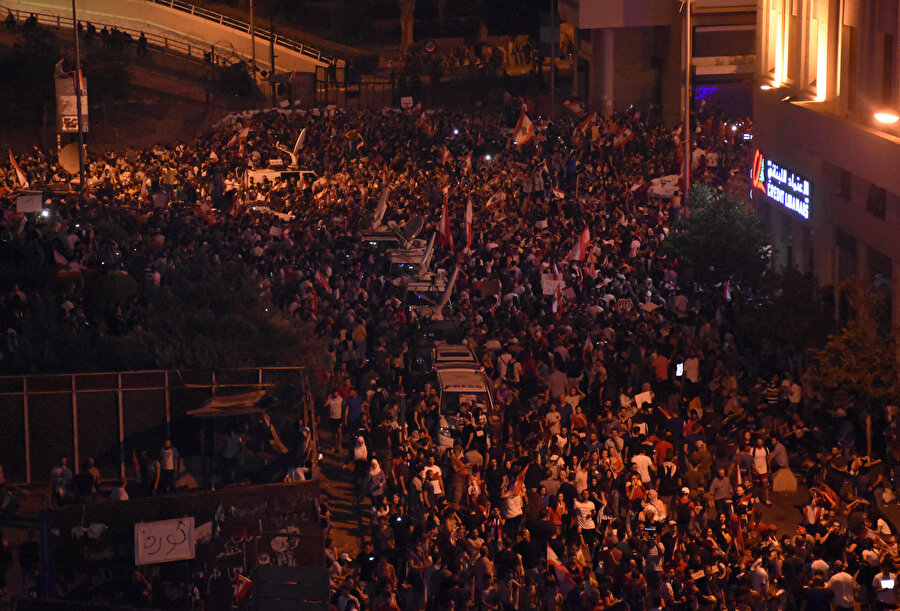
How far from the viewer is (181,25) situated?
64.4 meters

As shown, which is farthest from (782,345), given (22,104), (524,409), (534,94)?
(22,104)

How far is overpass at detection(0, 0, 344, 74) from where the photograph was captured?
63312 mm

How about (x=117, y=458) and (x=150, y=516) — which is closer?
(x=150, y=516)

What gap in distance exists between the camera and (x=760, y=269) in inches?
1039

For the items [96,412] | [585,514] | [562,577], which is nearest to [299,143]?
[96,412]

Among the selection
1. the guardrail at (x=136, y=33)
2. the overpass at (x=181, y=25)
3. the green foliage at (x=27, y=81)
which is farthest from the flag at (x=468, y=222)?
the overpass at (x=181, y=25)

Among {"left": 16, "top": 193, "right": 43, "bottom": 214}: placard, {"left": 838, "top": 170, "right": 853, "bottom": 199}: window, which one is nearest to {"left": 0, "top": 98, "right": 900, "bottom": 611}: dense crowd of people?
Answer: {"left": 16, "top": 193, "right": 43, "bottom": 214}: placard

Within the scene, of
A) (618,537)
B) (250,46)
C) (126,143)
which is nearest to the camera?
(618,537)

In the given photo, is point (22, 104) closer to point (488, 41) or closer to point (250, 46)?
point (250, 46)

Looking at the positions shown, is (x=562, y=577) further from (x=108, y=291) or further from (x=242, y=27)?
(x=242, y=27)

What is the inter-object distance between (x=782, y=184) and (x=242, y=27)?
40.7 m

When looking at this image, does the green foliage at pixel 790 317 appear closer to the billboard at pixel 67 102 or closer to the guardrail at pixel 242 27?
the billboard at pixel 67 102

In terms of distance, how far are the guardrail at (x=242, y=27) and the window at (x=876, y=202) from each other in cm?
4263

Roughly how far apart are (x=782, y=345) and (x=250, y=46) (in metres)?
45.1
